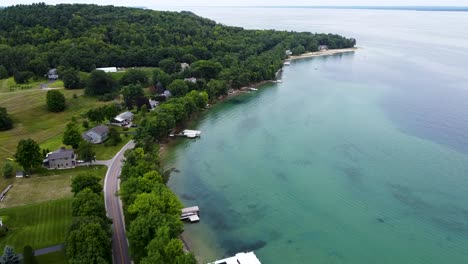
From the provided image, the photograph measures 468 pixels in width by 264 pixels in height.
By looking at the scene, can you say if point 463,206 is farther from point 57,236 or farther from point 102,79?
point 102,79

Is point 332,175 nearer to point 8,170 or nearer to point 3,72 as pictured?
point 8,170

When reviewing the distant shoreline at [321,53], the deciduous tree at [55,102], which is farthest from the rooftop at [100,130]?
the distant shoreline at [321,53]

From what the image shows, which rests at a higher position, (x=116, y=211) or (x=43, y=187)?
(x=43, y=187)

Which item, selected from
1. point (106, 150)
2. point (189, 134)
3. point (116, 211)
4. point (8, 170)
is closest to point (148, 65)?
point (189, 134)

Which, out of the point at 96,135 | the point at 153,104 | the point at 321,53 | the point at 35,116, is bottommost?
the point at 96,135

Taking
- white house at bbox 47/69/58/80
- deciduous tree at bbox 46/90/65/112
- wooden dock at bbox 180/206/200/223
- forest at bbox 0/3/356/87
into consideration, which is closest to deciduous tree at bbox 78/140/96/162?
wooden dock at bbox 180/206/200/223

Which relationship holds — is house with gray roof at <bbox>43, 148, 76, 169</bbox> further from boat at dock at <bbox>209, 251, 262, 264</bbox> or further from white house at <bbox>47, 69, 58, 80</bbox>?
white house at <bbox>47, 69, 58, 80</bbox>
